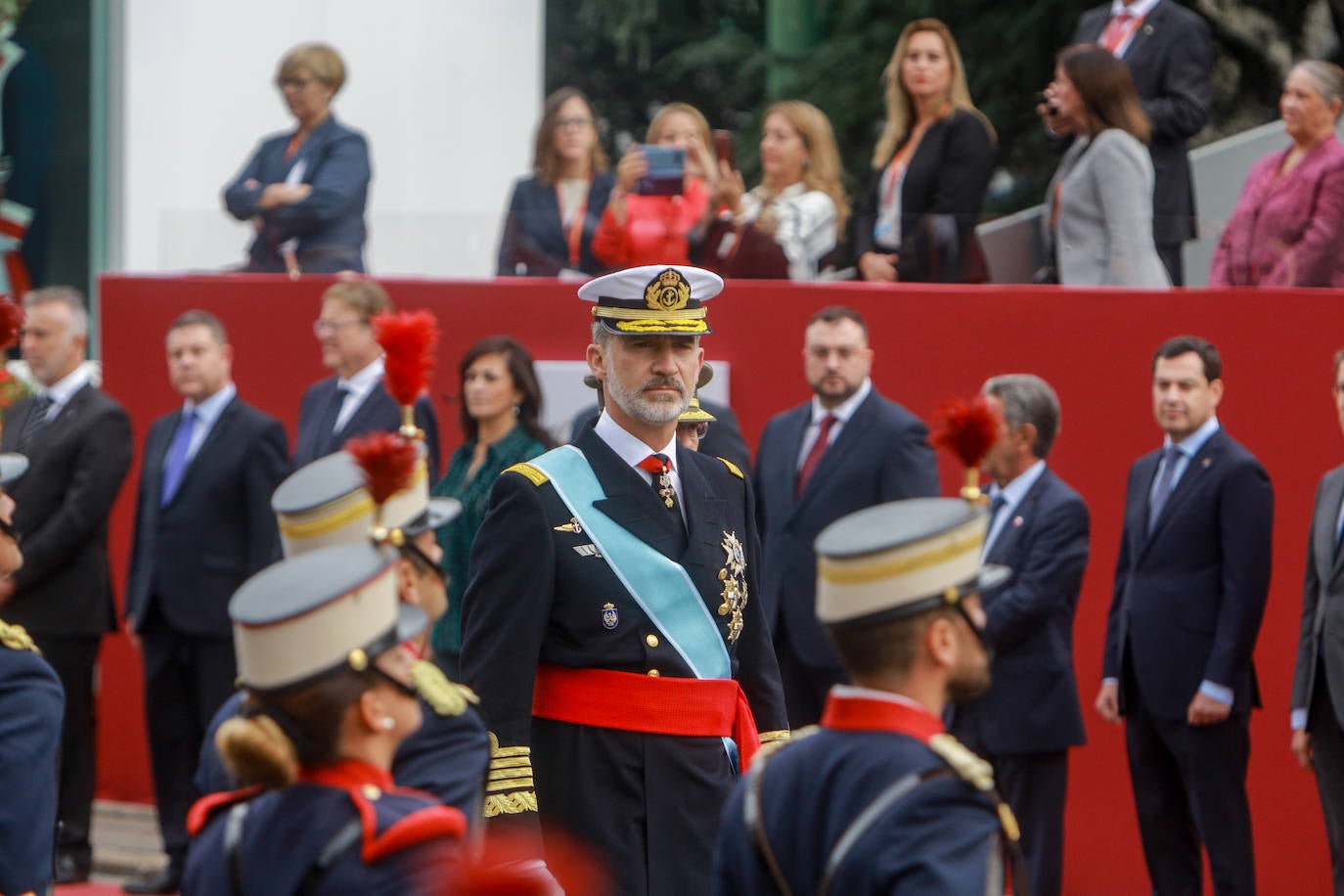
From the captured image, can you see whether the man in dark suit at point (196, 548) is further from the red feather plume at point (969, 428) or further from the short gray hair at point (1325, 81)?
the red feather plume at point (969, 428)

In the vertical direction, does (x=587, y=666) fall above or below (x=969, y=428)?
below

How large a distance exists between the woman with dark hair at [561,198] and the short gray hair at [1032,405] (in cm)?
208

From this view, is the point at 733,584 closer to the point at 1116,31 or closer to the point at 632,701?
the point at 632,701

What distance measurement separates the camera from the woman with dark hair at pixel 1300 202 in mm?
6797

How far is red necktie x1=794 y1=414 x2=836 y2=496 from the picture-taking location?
6.89 m

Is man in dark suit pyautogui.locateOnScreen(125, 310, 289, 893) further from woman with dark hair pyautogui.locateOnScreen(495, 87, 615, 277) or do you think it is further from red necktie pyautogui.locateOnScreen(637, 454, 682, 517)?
red necktie pyautogui.locateOnScreen(637, 454, 682, 517)

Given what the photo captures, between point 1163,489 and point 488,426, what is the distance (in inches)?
89.5

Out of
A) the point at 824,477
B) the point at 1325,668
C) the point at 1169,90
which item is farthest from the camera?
the point at 1169,90

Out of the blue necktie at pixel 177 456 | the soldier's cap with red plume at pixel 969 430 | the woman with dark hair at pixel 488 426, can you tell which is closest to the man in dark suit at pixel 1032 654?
the woman with dark hair at pixel 488 426

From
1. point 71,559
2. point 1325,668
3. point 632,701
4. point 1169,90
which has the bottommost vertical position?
point 71,559

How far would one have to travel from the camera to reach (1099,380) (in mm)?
7219

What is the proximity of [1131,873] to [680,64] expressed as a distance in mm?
7049

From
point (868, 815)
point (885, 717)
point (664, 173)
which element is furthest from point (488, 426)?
point (868, 815)

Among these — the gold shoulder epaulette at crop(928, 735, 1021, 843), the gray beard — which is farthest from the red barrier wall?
the gold shoulder epaulette at crop(928, 735, 1021, 843)
